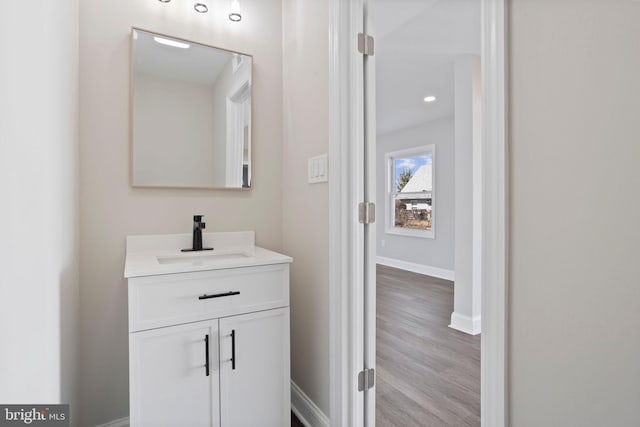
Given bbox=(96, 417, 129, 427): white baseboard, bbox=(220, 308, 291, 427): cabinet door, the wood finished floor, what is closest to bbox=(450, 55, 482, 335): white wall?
the wood finished floor

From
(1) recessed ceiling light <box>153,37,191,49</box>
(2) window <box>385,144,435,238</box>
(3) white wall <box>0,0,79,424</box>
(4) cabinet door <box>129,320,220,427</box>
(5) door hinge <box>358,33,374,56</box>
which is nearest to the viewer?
(3) white wall <box>0,0,79,424</box>

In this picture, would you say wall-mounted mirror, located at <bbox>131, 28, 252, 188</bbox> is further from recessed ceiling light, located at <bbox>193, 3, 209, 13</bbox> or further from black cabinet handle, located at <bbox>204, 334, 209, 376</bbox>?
black cabinet handle, located at <bbox>204, 334, 209, 376</bbox>

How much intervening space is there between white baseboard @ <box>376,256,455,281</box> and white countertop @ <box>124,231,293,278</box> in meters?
3.96

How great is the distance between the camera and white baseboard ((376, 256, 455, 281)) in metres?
4.91

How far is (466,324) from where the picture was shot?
2896mm

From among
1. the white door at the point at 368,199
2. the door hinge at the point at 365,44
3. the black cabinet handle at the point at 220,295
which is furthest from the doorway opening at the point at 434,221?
the black cabinet handle at the point at 220,295

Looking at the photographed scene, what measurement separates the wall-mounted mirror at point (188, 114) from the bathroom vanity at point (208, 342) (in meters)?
0.49

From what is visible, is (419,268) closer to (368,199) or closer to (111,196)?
(368,199)

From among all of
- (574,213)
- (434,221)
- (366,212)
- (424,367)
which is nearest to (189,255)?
(366,212)

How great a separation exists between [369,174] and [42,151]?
1.13m

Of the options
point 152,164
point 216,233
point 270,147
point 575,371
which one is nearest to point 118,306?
point 216,233

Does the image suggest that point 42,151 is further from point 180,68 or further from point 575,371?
point 575,371

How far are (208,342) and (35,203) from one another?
0.81 meters

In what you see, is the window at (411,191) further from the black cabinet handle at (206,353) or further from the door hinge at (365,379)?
the black cabinet handle at (206,353)
